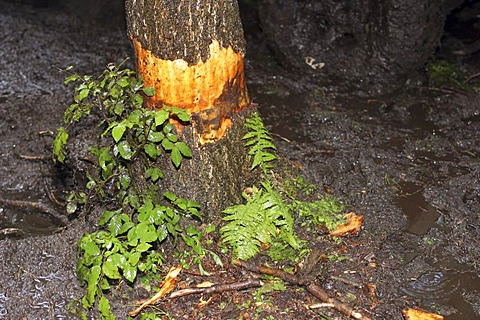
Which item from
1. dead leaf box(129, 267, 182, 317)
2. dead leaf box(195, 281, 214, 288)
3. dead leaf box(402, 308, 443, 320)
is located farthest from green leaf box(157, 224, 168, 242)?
dead leaf box(402, 308, 443, 320)

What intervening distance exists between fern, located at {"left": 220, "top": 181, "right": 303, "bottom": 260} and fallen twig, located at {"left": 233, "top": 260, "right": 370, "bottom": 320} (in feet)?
0.21

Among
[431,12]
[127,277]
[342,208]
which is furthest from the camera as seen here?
[431,12]

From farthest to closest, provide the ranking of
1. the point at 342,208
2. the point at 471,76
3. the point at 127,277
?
the point at 471,76
the point at 342,208
the point at 127,277

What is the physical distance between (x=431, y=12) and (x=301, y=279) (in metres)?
2.92

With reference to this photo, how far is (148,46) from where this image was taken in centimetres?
327

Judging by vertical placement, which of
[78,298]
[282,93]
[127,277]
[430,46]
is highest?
[430,46]

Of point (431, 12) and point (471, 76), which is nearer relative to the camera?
point (431, 12)

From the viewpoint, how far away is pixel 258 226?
354 centimetres

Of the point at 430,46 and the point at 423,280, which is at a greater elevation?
the point at 430,46

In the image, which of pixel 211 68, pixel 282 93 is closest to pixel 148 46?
pixel 211 68

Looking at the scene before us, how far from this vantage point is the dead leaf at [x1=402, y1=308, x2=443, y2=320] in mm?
3248

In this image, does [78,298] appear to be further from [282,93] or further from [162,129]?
[282,93]

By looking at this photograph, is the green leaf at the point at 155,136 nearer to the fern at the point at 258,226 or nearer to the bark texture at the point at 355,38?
the fern at the point at 258,226

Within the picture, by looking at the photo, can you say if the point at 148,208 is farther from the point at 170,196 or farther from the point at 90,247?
the point at 90,247
